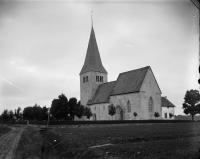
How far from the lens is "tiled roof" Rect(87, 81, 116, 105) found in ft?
187

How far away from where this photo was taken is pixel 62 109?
6600 cm

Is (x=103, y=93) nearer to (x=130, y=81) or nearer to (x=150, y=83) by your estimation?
(x=130, y=81)

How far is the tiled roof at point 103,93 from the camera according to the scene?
5691 centimetres

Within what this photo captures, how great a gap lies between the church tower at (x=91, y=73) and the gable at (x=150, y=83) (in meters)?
17.2

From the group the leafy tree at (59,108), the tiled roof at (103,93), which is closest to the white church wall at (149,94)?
the tiled roof at (103,93)

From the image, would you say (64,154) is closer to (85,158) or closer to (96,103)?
(85,158)

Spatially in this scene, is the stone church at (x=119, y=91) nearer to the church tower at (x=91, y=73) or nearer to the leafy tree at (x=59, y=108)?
the church tower at (x=91, y=73)

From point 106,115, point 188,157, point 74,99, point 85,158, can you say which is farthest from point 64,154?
point 74,99

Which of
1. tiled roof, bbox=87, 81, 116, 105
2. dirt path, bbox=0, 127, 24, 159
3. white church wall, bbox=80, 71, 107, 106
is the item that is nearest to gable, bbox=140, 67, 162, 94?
tiled roof, bbox=87, 81, 116, 105

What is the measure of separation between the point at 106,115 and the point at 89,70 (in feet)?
44.5

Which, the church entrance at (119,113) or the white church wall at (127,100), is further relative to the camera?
the church entrance at (119,113)

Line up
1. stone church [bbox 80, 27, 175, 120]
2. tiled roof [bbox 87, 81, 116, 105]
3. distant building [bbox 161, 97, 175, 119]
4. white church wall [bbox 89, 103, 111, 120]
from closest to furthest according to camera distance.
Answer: stone church [bbox 80, 27, 175, 120], white church wall [bbox 89, 103, 111, 120], tiled roof [bbox 87, 81, 116, 105], distant building [bbox 161, 97, 175, 119]

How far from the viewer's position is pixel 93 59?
64250 mm

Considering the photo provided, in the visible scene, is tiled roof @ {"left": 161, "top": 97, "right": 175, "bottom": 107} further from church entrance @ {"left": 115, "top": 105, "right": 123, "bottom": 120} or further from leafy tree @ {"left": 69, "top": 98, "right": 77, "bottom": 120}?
leafy tree @ {"left": 69, "top": 98, "right": 77, "bottom": 120}
